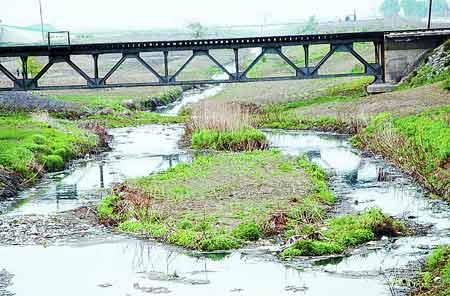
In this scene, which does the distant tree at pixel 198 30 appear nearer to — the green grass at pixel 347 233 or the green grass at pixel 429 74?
the green grass at pixel 429 74

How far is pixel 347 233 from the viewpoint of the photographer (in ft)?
85.2

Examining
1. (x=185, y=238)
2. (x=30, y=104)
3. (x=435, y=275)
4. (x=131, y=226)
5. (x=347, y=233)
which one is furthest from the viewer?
(x=30, y=104)

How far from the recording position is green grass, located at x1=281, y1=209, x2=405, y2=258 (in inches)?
969

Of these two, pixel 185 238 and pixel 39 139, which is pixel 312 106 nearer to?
pixel 39 139

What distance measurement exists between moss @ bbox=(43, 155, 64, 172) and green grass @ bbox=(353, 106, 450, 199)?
14466mm

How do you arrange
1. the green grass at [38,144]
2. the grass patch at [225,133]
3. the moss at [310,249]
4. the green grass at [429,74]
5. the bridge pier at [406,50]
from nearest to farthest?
the moss at [310,249], the green grass at [38,144], the grass patch at [225,133], the green grass at [429,74], the bridge pier at [406,50]

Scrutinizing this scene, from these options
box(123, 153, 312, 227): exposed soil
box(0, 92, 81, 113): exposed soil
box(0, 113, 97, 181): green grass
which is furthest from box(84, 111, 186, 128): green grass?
box(123, 153, 312, 227): exposed soil

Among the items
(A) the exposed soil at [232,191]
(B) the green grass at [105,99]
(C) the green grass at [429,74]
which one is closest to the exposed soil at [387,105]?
(C) the green grass at [429,74]

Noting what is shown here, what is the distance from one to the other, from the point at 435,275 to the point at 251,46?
136 feet

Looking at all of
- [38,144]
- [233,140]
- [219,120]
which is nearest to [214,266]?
[38,144]

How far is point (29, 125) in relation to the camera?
168ft

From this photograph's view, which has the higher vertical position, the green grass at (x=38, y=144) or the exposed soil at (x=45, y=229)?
the green grass at (x=38, y=144)

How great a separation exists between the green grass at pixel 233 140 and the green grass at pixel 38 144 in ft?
20.0

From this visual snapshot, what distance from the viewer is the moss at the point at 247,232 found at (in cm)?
2636
